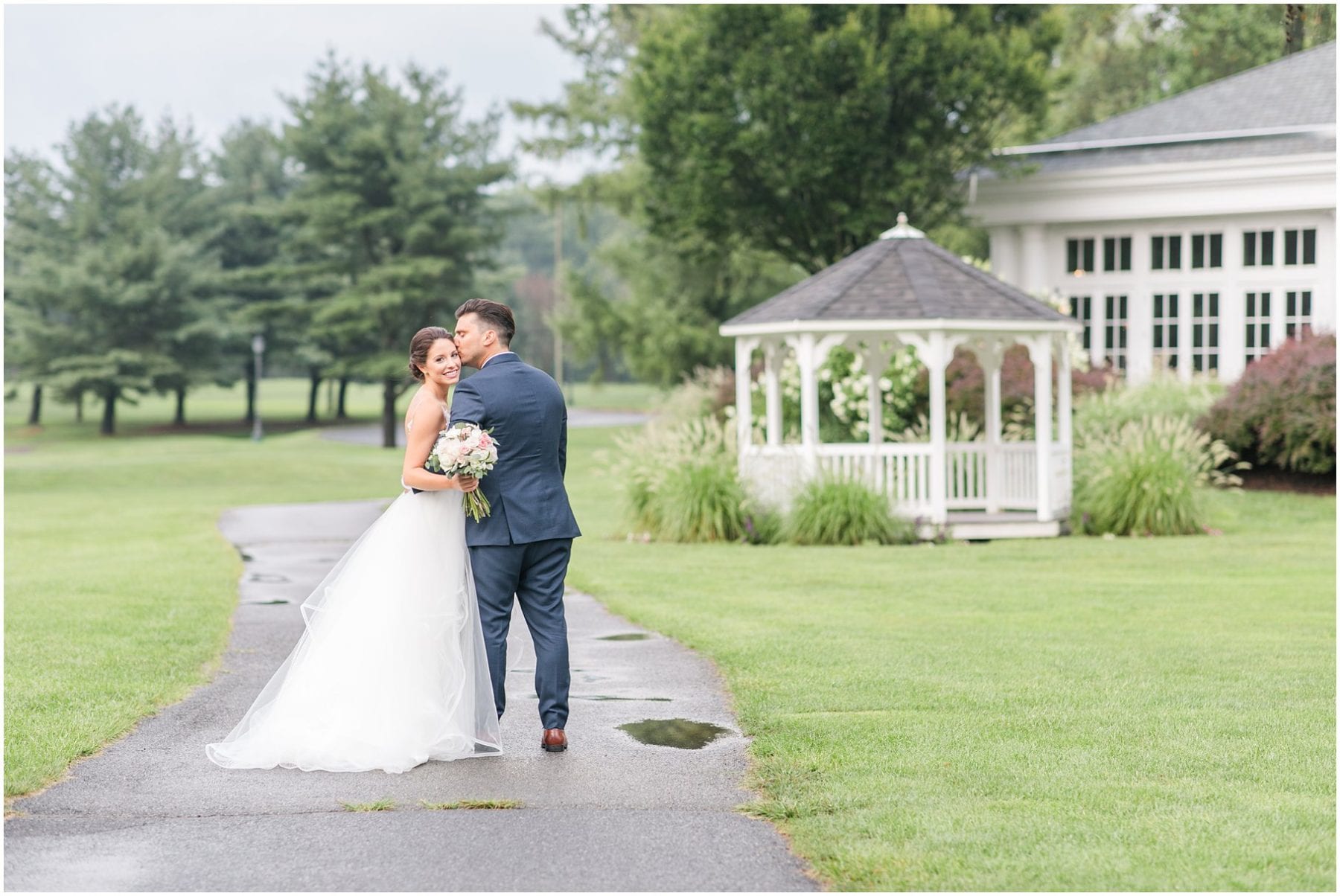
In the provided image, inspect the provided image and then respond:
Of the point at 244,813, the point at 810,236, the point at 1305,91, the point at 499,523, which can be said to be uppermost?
the point at 1305,91

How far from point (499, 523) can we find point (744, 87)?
25762mm

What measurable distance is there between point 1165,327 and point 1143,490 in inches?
467

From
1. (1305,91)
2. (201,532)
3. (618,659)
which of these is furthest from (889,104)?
(618,659)

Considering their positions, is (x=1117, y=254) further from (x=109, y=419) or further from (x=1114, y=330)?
(x=109, y=419)

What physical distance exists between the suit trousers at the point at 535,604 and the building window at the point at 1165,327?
23907mm

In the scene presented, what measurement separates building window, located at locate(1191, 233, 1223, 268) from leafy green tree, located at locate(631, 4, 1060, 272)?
508 cm

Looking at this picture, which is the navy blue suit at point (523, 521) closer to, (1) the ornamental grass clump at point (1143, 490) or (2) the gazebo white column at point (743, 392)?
(2) the gazebo white column at point (743, 392)

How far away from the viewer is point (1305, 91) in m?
29.8

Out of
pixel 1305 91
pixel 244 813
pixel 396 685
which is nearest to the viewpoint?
pixel 244 813

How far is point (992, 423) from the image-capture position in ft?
64.5

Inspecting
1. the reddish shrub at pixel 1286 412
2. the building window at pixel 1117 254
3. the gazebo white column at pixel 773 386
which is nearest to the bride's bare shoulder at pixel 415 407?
the gazebo white column at pixel 773 386

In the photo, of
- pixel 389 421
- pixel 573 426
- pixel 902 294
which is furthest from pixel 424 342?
pixel 573 426

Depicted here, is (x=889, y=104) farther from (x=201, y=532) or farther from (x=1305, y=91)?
(x=201, y=532)

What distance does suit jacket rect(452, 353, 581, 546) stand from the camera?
697cm
